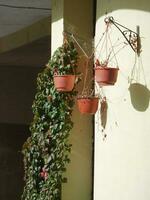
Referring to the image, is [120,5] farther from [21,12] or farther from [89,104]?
[21,12]

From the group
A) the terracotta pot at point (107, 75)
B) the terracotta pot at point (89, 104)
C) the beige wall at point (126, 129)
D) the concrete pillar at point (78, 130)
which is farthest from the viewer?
the concrete pillar at point (78, 130)

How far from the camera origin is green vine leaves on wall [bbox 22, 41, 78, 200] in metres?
4.48

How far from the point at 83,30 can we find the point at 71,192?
1.39 meters

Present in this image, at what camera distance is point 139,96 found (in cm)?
376

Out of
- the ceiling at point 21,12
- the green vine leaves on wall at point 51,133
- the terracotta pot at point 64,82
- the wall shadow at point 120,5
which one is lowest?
the green vine leaves on wall at point 51,133

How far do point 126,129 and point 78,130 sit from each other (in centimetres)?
84

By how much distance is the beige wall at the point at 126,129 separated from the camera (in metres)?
3.68

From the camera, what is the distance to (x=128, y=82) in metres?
3.88

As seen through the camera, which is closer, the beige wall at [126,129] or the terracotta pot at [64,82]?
the beige wall at [126,129]

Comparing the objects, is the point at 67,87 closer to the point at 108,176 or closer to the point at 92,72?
the point at 92,72

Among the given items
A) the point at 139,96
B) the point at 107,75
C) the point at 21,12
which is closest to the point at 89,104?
the point at 107,75

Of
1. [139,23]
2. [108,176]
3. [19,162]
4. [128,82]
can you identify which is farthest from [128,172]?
[19,162]

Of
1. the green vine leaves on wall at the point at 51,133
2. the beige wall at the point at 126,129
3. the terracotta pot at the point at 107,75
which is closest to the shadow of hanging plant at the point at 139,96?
the beige wall at the point at 126,129

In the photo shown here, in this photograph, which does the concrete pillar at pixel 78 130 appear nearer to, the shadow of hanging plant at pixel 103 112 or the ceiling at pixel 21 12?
the shadow of hanging plant at pixel 103 112
